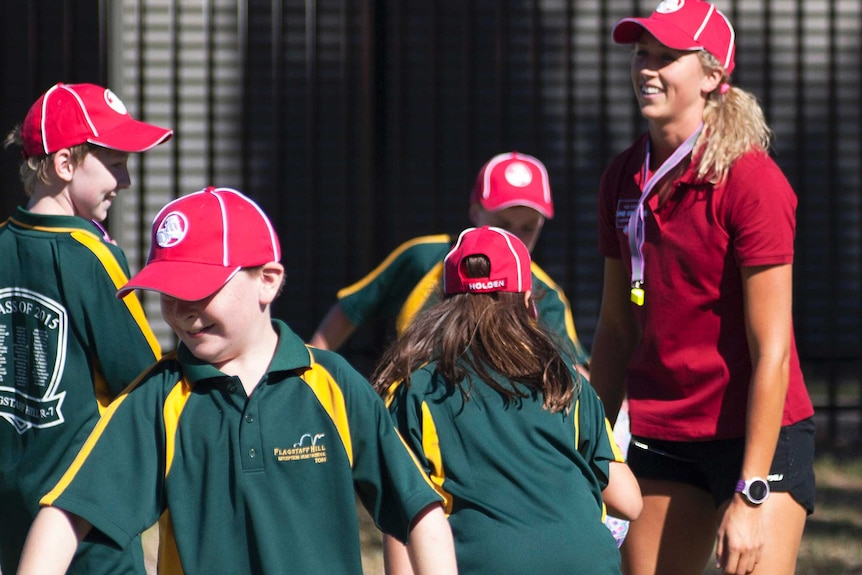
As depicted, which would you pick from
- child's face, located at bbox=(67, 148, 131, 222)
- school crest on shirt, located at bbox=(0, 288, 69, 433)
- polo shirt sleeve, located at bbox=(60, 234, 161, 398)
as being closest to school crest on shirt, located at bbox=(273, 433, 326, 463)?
polo shirt sleeve, located at bbox=(60, 234, 161, 398)

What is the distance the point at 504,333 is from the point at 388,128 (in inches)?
200

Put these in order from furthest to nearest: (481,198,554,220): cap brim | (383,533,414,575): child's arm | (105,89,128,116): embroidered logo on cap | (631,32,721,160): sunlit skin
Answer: (481,198,554,220): cap brim
(105,89,128,116): embroidered logo on cap
(631,32,721,160): sunlit skin
(383,533,414,575): child's arm

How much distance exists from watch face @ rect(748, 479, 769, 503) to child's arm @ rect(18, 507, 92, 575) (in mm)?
1561

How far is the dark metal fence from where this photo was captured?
800cm

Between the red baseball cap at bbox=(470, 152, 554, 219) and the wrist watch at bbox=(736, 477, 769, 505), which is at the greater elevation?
the red baseball cap at bbox=(470, 152, 554, 219)

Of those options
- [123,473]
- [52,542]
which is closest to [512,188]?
[123,473]

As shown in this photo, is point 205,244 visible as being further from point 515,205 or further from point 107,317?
point 515,205

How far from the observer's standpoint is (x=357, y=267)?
821cm

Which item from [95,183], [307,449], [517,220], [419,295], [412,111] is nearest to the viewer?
[307,449]

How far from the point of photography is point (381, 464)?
2549 millimetres

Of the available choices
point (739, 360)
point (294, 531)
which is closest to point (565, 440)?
point (739, 360)

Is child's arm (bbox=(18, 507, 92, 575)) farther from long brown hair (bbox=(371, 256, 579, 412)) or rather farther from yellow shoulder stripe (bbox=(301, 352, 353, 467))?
long brown hair (bbox=(371, 256, 579, 412))

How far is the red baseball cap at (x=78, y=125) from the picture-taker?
361 centimetres

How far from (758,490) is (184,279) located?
58.9 inches
